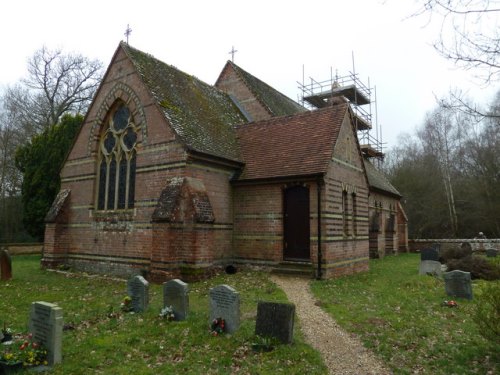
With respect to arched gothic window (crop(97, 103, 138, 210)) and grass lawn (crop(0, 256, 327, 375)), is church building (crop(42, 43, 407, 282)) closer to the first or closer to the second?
arched gothic window (crop(97, 103, 138, 210))

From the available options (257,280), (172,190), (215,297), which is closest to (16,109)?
(172,190)

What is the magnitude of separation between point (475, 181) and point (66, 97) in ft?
129

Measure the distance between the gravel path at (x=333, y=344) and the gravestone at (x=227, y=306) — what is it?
4.83 feet

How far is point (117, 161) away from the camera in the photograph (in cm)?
1672

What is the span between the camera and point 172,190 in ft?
44.9

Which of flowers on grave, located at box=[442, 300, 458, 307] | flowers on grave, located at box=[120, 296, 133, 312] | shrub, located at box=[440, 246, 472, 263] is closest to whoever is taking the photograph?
flowers on grave, located at box=[120, 296, 133, 312]

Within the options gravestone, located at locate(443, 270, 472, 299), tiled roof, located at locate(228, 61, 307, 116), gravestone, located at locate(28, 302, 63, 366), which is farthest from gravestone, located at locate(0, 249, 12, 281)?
gravestone, located at locate(443, 270, 472, 299)

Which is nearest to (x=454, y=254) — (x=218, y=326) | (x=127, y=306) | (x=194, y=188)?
(x=194, y=188)

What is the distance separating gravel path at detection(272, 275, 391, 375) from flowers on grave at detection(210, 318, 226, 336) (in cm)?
168

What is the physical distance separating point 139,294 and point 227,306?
9.14ft

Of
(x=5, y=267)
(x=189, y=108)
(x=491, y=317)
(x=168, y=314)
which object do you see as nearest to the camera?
(x=491, y=317)

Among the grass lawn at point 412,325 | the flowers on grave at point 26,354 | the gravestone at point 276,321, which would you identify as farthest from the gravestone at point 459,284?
the flowers on grave at point 26,354

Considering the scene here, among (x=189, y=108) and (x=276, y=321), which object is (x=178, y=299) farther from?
(x=189, y=108)

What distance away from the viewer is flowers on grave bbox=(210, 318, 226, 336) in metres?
7.59
